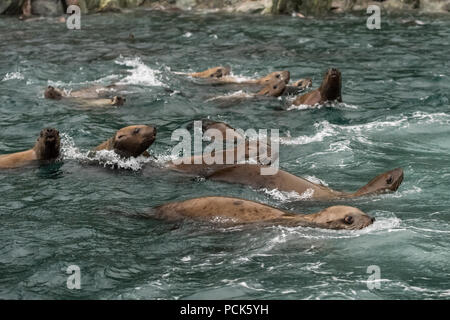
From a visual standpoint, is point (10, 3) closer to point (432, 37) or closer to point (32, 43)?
point (32, 43)

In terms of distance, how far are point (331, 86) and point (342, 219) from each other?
633 cm

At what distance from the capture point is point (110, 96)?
1495 cm

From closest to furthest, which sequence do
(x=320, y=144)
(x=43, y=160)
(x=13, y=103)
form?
(x=43, y=160), (x=320, y=144), (x=13, y=103)

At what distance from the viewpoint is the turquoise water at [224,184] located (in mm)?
6770

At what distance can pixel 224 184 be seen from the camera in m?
9.32

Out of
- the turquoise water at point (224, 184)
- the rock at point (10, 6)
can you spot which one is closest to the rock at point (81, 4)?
the rock at point (10, 6)

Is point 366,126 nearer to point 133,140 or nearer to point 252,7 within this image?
point 133,140

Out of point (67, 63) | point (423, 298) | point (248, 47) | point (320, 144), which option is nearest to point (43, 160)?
point (320, 144)

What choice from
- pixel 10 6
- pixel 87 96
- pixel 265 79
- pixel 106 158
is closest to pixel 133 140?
pixel 106 158

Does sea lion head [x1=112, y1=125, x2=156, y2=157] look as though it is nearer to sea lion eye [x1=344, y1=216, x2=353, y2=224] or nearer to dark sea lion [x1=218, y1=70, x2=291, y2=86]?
sea lion eye [x1=344, y1=216, x2=353, y2=224]

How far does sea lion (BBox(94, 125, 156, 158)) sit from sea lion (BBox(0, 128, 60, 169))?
775 mm

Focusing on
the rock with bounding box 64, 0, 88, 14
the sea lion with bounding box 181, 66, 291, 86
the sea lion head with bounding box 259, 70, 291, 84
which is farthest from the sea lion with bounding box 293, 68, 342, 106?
the rock with bounding box 64, 0, 88, 14

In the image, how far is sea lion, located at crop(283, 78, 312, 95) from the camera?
1504 centimetres
